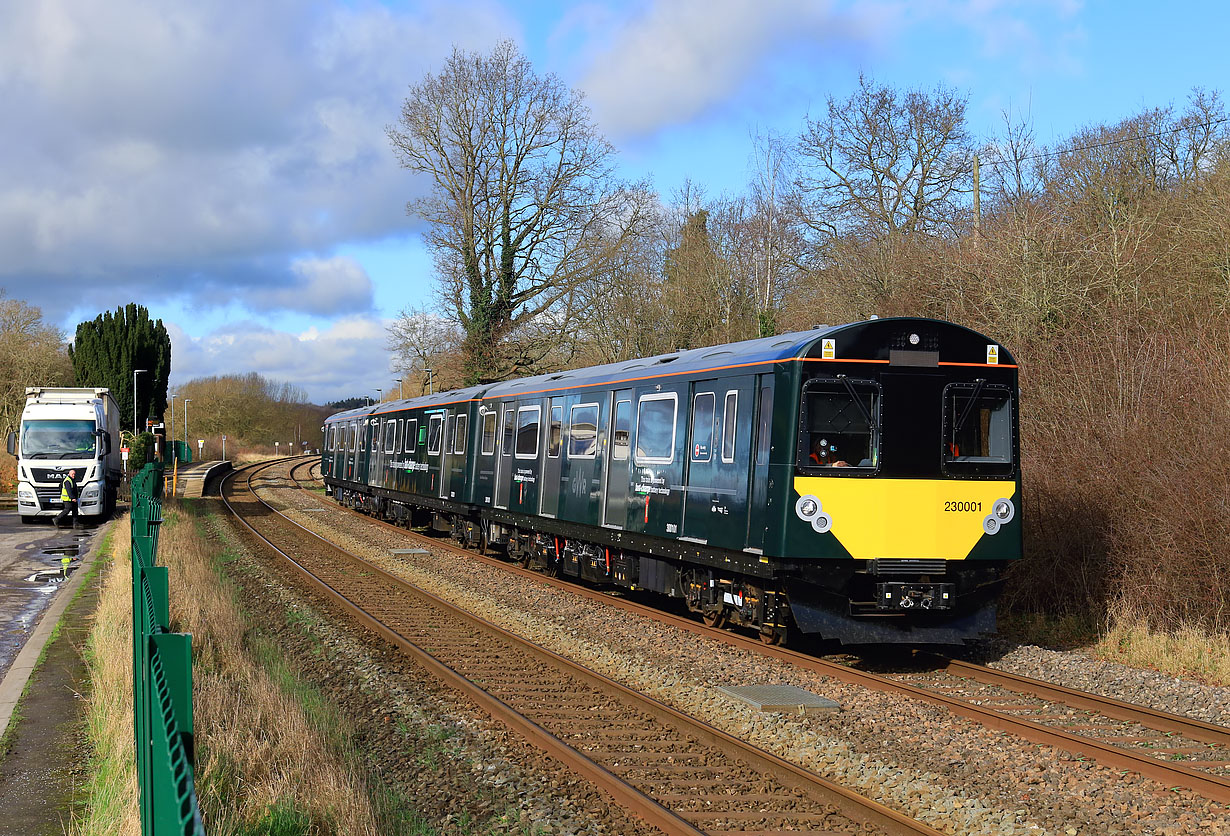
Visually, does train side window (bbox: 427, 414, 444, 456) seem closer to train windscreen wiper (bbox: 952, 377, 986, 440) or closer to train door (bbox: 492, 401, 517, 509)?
train door (bbox: 492, 401, 517, 509)

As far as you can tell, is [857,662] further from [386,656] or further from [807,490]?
[386,656]

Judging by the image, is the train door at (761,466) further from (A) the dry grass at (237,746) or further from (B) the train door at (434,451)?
(B) the train door at (434,451)

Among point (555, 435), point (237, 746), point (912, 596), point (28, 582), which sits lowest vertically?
point (28, 582)

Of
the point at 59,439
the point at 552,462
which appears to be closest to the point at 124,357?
the point at 59,439

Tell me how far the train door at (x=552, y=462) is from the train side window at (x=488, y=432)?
10.2ft

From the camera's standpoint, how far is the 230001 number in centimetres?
1017

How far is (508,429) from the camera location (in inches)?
725

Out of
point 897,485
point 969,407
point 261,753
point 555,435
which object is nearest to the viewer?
point 261,753

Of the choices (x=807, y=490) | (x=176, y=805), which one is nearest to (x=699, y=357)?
(x=807, y=490)

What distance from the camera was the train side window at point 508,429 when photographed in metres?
18.2

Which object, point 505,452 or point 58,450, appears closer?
point 505,452

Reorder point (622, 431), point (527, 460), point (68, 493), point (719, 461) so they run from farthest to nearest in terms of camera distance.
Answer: point (68, 493) < point (527, 460) < point (622, 431) < point (719, 461)

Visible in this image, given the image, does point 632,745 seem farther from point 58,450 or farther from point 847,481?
point 58,450

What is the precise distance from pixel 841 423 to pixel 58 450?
2267 centimetres
